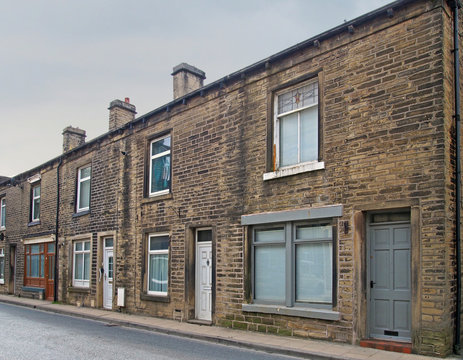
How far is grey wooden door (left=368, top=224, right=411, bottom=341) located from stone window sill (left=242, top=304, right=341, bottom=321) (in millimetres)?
762

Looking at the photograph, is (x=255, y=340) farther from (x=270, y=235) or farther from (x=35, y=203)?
(x=35, y=203)

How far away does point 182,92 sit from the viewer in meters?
15.8

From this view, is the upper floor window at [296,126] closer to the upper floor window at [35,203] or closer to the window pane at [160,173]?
the window pane at [160,173]

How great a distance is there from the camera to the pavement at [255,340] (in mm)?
8211

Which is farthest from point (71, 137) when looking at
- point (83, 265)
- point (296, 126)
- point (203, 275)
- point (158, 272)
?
point (296, 126)

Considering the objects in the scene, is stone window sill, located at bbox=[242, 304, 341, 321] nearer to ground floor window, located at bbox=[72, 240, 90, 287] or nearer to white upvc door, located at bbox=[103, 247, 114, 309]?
white upvc door, located at bbox=[103, 247, 114, 309]

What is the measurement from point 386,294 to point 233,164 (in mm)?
4954

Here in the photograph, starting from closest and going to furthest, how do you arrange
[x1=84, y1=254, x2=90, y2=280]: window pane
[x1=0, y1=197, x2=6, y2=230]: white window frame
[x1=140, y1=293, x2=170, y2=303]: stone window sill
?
[x1=140, y1=293, x2=170, y2=303]: stone window sill → [x1=84, y1=254, x2=90, y2=280]: window pane → [x1=0, y1=197, x2=6, y2=230]: white window frame

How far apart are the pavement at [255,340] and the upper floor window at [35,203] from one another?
368 inches

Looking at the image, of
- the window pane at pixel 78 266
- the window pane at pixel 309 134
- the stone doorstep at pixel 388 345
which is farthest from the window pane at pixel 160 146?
the stone doorstep at pixel 388 345

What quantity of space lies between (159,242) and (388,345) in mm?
8104

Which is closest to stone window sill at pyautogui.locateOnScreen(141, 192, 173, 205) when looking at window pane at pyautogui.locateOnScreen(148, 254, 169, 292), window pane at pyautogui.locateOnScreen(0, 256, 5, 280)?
window pane at pyautogui.locateOnScreen(148, 254, 169, 292)

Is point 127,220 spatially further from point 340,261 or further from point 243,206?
point 340,261

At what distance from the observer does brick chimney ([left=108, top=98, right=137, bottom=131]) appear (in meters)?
19.0
